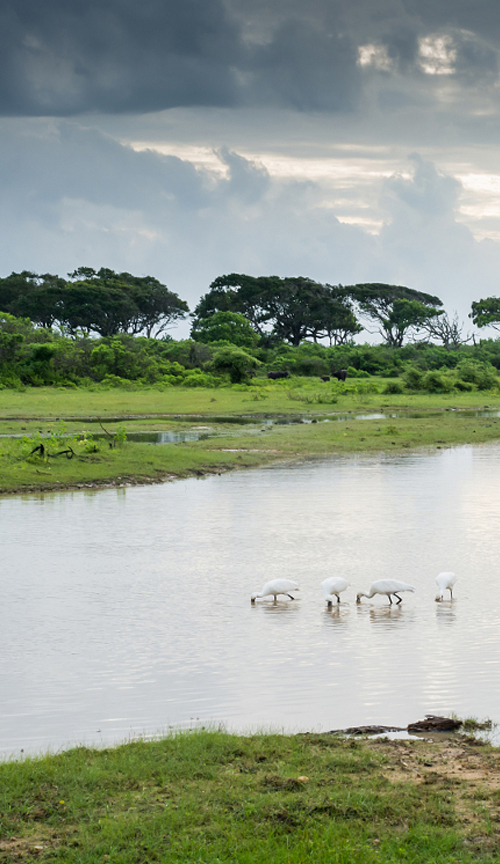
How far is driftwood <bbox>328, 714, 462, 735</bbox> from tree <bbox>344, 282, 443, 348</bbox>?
90645mm

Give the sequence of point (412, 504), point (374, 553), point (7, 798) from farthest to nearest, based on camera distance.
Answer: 1. point (412, 504)
2. point (374, 553)
3. point (7, 798)

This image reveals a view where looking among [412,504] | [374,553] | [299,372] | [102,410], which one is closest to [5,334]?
[102,410]

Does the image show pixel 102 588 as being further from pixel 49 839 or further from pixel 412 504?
pixel 412 504

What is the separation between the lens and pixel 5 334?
49625mm

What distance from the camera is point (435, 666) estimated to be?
786cm

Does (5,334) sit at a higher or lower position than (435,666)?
higher

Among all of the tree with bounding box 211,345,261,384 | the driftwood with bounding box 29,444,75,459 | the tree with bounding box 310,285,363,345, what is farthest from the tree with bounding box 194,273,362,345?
the driftwood with bounding box 29,444,75,459

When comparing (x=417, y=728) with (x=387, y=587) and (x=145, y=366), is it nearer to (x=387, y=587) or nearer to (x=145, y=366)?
(x=387, y=587)

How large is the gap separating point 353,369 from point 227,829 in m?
65.1

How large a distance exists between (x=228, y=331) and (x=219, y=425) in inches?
1683

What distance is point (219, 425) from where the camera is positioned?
36156 mm

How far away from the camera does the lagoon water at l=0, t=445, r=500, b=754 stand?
693 cm

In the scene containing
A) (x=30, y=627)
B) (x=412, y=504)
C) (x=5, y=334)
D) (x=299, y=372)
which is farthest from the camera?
(x=299, y=372)

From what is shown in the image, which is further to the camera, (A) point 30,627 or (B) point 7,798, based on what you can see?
(A) point 30,627
